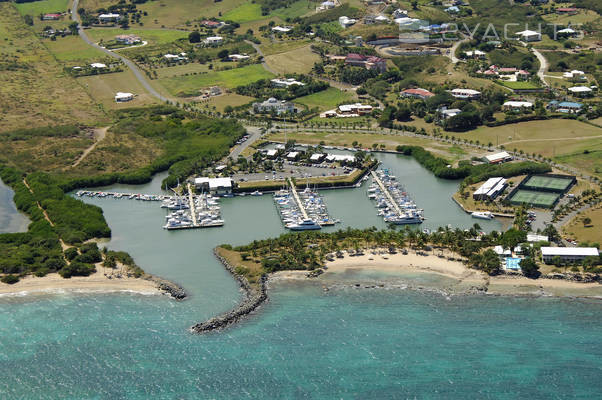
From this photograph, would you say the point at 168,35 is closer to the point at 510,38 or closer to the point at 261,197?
the point at 510,38

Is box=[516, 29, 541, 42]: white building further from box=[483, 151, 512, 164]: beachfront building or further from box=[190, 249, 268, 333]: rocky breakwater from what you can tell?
box=[190, 249, 268, 333]: rocky breakwater

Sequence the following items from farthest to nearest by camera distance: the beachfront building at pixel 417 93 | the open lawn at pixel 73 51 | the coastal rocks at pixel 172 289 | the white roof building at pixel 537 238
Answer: the open lawn at pixel 73 51
the beachfront building at pixel 417 93
the white roof building at pixel 537 238
the coastal rocks at pixel 172 289

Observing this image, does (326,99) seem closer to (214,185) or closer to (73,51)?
(214,185)

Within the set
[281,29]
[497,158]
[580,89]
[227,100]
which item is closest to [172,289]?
[497,158]

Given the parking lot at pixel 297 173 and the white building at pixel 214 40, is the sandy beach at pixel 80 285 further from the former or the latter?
the white building at pixel 214 40

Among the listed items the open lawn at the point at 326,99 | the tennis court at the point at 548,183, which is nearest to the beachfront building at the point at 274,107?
the open lawn at the point at 326,99

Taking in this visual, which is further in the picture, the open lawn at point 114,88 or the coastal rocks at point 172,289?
the open lawn at point 114,88
